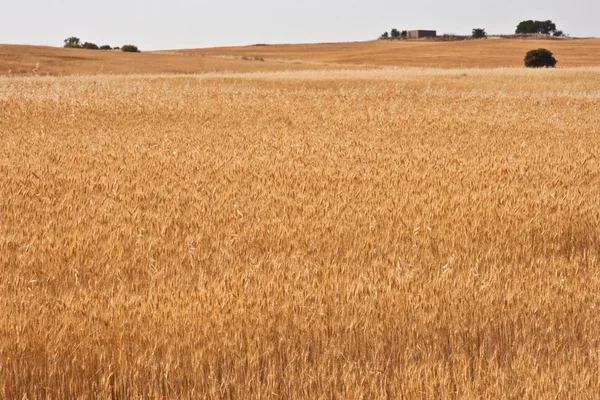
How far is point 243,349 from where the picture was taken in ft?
10.7

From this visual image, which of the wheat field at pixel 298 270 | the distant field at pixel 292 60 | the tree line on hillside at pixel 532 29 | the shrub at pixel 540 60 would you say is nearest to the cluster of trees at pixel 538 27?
the tree line on hillside at pixel 532 29

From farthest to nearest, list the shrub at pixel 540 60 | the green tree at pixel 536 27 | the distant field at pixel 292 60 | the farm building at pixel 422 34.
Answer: the green tree at pixel 536 27, the farm building at pixel 422 34, the shrub at pixel 540 60, the distant field at pixel 292 60

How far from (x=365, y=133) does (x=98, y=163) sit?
4.90 meters

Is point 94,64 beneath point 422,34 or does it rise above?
beneath

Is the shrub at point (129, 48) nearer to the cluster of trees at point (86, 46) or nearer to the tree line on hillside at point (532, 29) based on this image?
the cluster of trees at point (86, 46)

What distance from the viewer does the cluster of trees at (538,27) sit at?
107 meters

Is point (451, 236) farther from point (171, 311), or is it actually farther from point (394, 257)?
point (171, 311)

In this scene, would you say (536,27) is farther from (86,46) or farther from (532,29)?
(86,46)

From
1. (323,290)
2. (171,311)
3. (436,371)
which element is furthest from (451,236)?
(171,311)

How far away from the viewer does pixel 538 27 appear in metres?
108

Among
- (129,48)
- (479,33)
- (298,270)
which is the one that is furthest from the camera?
(479,33)

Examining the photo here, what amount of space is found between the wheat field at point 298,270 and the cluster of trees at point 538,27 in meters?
106

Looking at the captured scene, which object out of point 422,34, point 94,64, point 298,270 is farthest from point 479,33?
point 298,270

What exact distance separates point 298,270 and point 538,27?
113723mm
